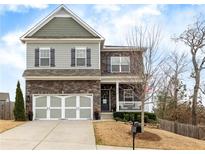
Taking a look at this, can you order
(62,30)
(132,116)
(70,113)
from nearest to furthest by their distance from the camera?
1. (132,116)
2. (70,113)
3. (62,30)

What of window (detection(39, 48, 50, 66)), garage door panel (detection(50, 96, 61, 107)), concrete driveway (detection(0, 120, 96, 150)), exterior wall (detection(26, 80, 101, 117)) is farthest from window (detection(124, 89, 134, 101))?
concrete driveway (detection(0, 120, 96, 150))

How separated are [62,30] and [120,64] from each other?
206 inches

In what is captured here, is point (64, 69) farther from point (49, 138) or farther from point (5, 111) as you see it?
point (49, 138)

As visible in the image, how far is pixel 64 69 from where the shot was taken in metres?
31.0

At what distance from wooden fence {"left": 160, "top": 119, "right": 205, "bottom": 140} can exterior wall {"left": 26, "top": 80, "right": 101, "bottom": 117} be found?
5032 mm

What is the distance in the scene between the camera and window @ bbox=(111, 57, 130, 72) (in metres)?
33.0

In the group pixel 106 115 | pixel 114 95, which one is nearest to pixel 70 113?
pixel 106 115

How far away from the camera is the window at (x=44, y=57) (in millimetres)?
31000

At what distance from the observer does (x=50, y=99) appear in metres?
30.7

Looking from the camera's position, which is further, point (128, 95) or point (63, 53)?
point (128, 95)

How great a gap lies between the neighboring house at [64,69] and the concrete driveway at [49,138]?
632 cm

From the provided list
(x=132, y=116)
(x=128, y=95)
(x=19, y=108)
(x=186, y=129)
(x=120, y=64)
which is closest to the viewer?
(x=186, y=129)

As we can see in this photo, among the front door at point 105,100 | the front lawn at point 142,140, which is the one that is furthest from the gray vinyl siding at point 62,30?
the front lawn at point 142,140
